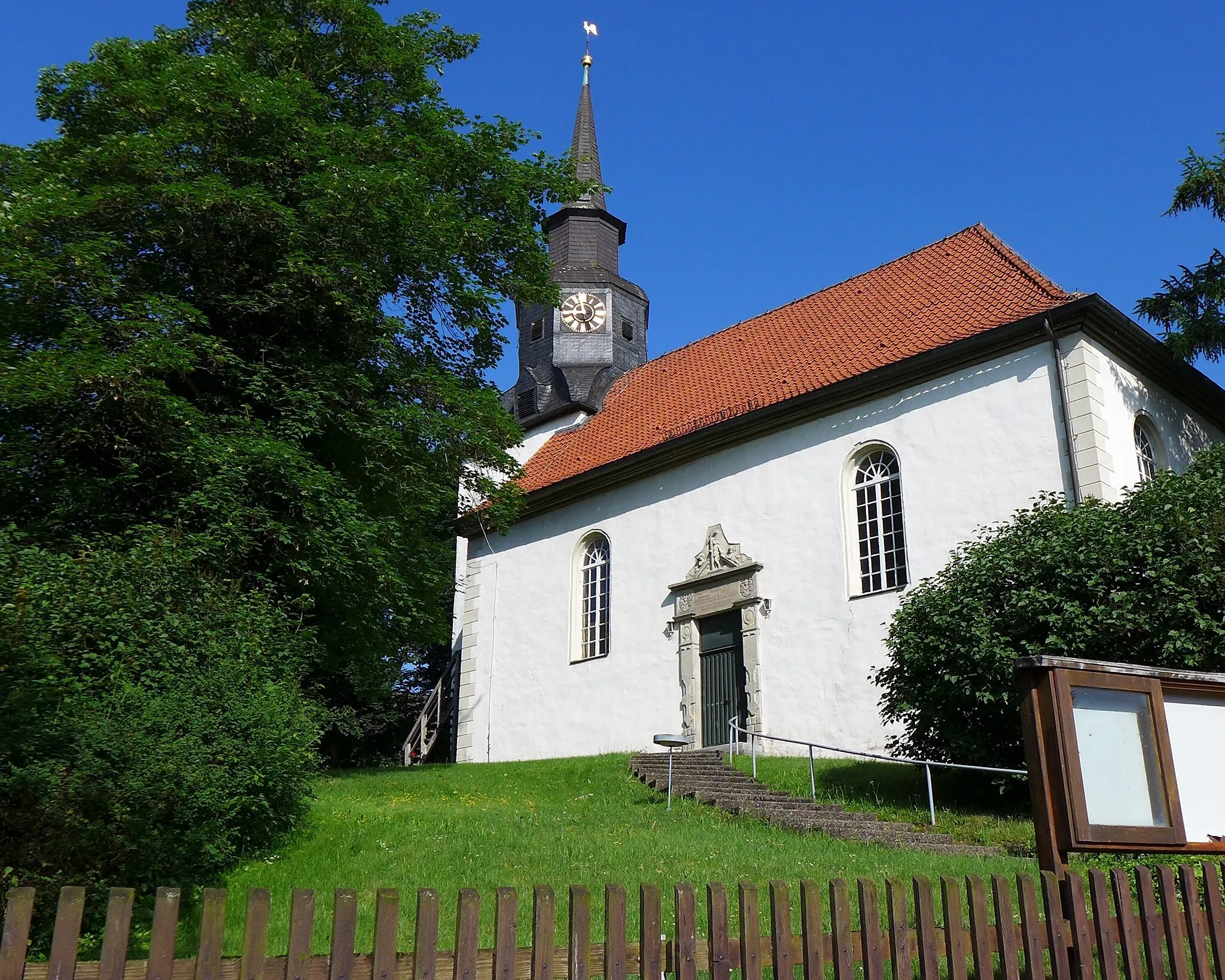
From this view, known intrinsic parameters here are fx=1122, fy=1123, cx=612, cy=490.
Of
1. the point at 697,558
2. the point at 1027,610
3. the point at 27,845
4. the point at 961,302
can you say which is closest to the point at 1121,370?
the point at 961,302

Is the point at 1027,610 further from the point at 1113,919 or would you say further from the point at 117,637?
the point at 117,637

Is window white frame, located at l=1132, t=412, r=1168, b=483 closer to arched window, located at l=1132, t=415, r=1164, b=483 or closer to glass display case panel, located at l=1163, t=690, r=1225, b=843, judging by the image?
arched window, located at l=1132, t=415, r=1164, b=483

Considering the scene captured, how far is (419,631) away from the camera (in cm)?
1597

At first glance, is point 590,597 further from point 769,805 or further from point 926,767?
point 926,767

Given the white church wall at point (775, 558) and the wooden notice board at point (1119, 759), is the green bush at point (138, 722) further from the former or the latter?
the white church wall at point (775, 558)

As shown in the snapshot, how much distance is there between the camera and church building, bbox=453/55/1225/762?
49.8 feet

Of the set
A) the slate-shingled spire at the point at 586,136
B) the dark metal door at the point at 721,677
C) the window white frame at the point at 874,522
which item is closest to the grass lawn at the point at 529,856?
the window white frame at the point at 874,522

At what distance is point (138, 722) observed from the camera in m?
7.52

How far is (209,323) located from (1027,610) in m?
9.48

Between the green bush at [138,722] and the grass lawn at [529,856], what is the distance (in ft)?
2.25

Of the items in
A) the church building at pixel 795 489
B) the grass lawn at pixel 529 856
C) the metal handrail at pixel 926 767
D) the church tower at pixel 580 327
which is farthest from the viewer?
the church tower at pixel 580 327

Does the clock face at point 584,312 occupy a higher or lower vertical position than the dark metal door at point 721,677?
higher

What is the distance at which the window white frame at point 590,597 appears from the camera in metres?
20.4

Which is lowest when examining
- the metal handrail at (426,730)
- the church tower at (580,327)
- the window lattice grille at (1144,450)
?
the metal handrail at (426,730)
